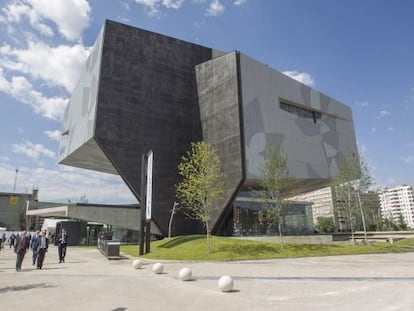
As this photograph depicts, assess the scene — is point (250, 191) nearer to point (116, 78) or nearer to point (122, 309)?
point (116, 78)

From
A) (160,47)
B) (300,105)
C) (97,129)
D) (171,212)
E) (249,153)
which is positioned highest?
(160,47)

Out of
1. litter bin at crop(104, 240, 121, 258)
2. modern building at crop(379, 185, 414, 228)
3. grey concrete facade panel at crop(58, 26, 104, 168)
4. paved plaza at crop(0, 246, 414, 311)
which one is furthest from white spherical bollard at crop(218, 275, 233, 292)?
modern building at crop(379, 185, 414, 228)

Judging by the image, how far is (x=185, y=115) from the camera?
43875 millimetres

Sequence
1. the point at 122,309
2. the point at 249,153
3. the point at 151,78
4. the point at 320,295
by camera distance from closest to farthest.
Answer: the point at 122,309 → the point at 320,295 → the point at 249,153 → the point at 151,78

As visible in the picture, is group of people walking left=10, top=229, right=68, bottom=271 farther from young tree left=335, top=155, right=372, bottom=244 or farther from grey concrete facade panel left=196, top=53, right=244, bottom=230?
young tree left=335, top=155, right=372, bottom=244

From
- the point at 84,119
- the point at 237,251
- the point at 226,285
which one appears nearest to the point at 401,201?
the point at 84,119

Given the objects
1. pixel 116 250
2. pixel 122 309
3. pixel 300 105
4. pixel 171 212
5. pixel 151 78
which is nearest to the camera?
pixel 122 309

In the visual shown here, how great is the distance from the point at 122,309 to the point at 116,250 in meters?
15.6

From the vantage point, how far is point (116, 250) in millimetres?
22656

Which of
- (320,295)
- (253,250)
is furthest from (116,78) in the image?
(320,295)

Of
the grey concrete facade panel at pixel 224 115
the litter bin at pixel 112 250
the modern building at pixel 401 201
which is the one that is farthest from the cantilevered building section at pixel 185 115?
the modern building at pixel 401 201

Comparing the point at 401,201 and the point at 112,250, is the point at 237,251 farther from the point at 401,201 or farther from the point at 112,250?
the point at 401,201

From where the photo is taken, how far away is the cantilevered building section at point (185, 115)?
3700 centimetres

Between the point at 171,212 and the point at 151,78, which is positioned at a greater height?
the point at 151,78
